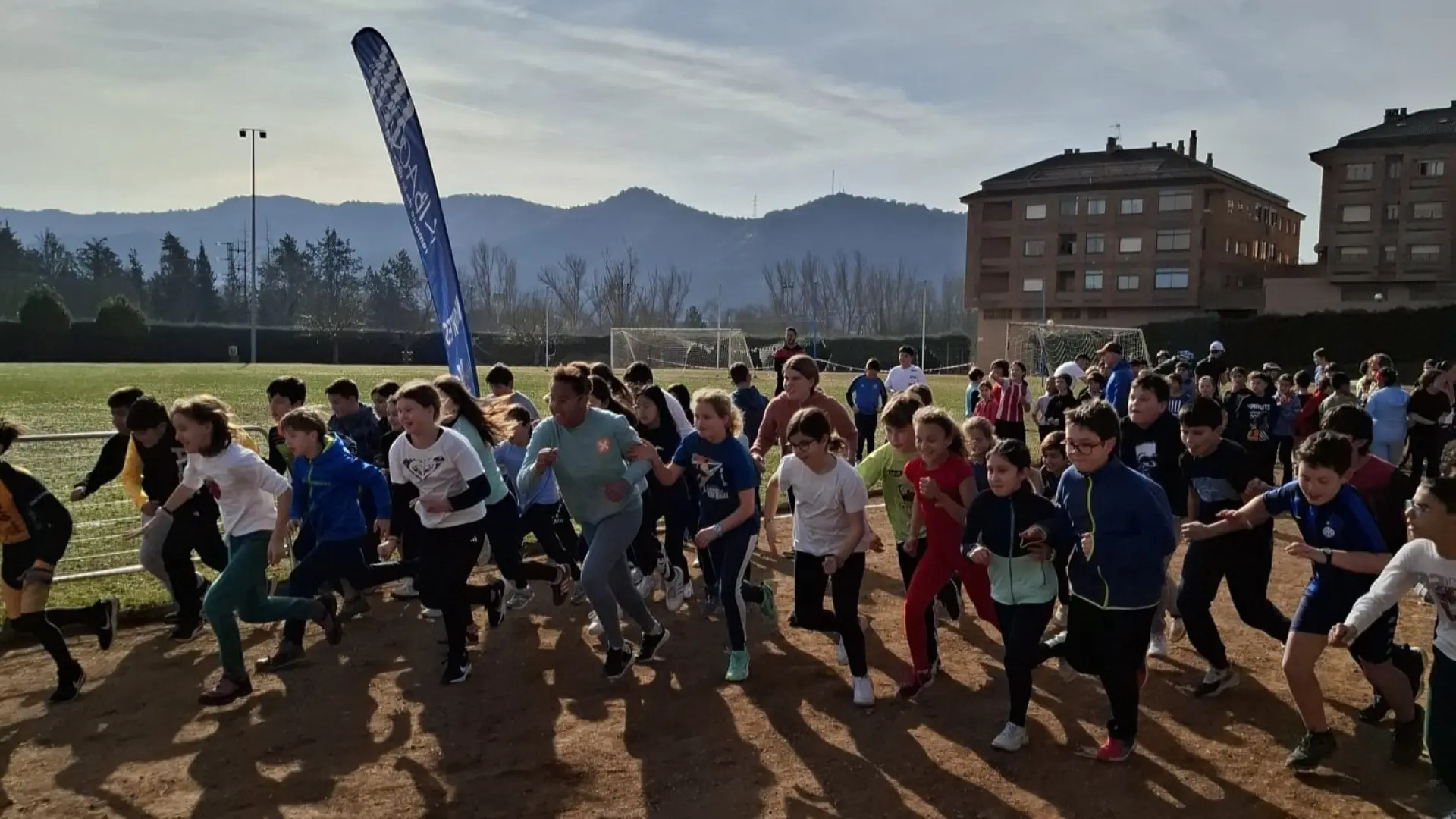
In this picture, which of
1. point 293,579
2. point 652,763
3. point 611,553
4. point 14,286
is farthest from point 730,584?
point 14,286

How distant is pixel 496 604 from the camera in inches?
258

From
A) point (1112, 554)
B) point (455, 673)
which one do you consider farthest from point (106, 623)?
point (1112, 554)

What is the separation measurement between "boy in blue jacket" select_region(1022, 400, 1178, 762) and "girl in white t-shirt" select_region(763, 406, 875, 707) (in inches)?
44.4

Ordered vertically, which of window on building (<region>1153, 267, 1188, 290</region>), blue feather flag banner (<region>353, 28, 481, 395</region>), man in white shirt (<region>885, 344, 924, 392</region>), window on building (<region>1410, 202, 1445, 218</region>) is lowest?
man in white shirt (<region>885, 344, 924, 392</region>)

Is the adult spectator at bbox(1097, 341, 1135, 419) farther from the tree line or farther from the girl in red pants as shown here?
the tree line

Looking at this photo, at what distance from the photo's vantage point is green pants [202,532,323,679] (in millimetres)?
5605

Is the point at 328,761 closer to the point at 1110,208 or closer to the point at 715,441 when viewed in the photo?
the point at 715,441

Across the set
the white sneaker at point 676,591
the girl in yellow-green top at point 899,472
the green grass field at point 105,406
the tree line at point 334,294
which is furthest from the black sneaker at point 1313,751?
the tree line at point 334,294

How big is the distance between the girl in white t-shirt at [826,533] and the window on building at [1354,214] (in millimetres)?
65526

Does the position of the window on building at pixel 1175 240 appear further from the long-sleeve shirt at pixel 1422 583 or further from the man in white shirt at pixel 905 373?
the long-sleeve shirt at pixel 1422 583

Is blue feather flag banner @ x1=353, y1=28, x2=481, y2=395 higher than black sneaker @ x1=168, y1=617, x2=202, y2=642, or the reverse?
blue feather flag banner @ x1=353, y1=28, x2=481, y2=395

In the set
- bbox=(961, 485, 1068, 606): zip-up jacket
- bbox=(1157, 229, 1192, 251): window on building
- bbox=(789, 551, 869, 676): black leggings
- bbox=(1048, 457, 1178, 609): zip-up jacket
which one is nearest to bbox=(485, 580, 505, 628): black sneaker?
bbox=(789, 551, 869, 676): black leggings

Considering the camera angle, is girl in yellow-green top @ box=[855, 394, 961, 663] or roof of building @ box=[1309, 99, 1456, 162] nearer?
girl in yellow-green top @ box=[855, 394, 961, 663]

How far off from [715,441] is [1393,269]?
2538 inches
